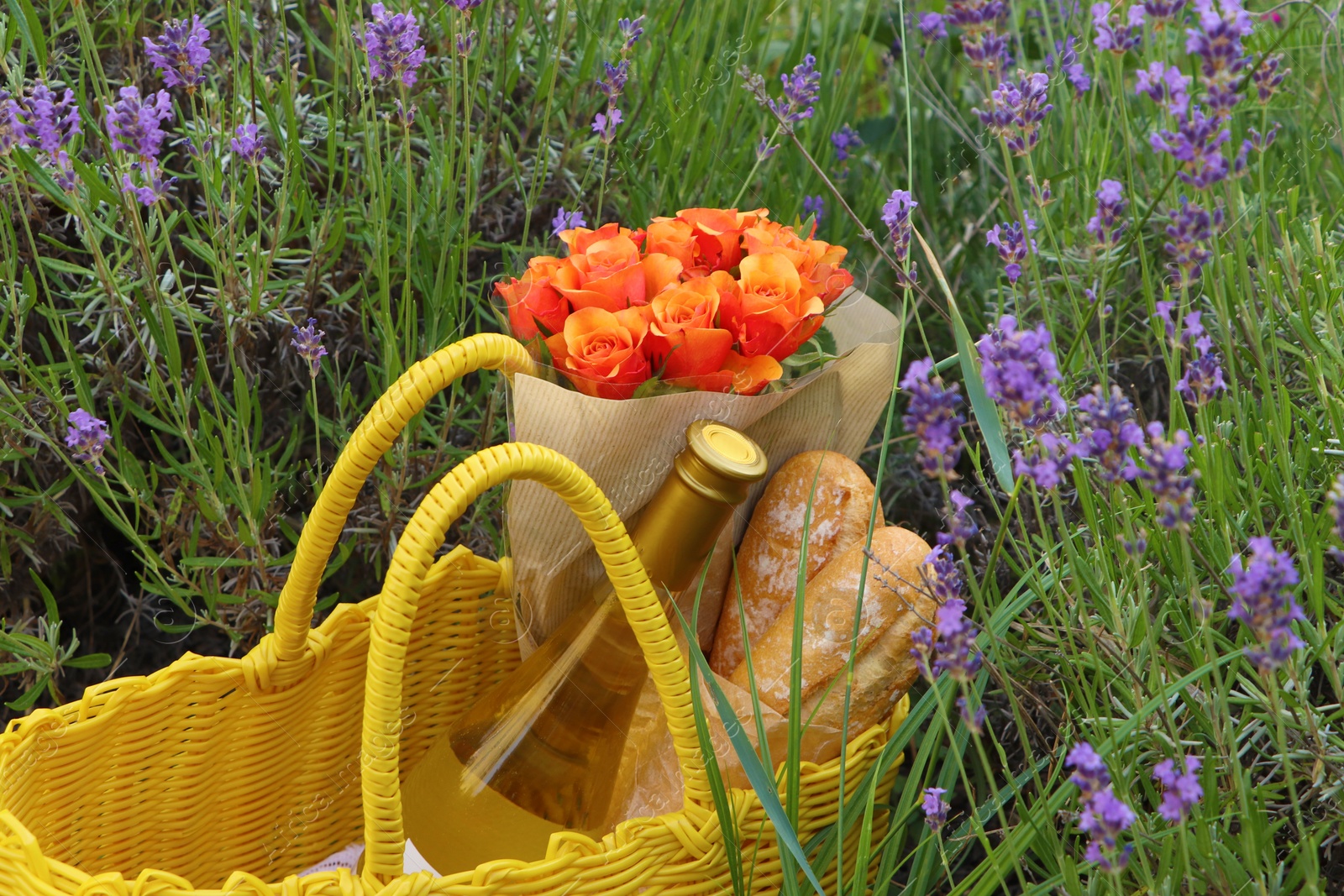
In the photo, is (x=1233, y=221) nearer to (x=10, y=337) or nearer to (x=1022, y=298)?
(x=1022, y=298)

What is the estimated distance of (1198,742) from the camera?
70 centimetres

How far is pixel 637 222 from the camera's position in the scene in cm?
131

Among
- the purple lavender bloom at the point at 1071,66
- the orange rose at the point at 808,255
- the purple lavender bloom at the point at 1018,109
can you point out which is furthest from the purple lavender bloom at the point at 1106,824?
the purple lavender bloom at the point at 1071,66

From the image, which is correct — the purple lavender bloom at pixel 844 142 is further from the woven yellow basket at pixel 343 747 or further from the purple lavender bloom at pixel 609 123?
the woven yellow basket at pixel 343 747

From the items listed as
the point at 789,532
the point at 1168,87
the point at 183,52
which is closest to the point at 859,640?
the point at 789,532

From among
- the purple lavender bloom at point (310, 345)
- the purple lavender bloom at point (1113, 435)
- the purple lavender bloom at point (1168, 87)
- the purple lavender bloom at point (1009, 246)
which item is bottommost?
the purple lavender bloom at point (310, 345)

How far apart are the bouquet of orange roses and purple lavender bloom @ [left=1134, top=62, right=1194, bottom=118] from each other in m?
0.32

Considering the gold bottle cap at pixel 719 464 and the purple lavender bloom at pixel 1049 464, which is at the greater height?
the purple lavender bloom at pixel 1049 464

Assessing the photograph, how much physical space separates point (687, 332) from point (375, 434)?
0.25m

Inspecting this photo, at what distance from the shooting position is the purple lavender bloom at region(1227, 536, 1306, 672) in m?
0.45

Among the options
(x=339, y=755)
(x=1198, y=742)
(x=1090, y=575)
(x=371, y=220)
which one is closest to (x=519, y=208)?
(x=371, y=220)

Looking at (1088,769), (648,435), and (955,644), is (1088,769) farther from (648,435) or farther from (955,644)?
(648,435)

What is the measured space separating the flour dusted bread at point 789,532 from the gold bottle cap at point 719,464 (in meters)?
0.14

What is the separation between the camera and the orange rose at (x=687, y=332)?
833 mm
